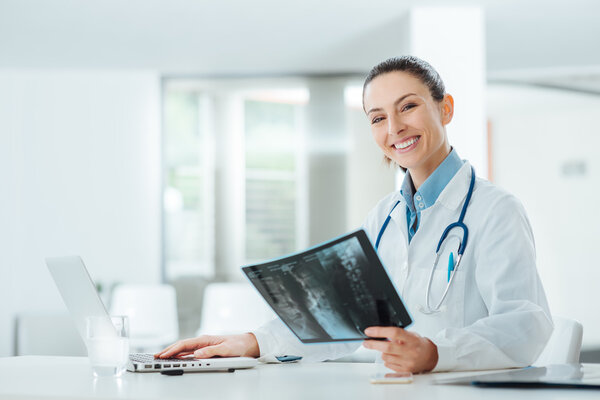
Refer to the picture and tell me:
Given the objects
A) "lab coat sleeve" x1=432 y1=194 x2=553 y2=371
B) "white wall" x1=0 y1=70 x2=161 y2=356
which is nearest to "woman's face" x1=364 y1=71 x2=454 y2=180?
"lab coat sleeve" x1=432 y1=194 x2=553 y2=371

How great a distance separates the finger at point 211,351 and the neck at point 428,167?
0.70 meters

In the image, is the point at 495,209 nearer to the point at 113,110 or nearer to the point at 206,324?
the point at 206,324

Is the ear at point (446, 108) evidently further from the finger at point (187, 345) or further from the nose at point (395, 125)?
the finger at point (187, 345)

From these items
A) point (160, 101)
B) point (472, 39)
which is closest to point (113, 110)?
point (160, 101)

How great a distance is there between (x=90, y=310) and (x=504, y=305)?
34.4 inches

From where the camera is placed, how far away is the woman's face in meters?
1.87

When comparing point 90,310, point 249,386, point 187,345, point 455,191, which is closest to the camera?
point 249,386

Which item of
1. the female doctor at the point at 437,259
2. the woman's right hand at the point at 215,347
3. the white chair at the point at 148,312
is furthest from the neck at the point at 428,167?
the white chair at the point at 148,312

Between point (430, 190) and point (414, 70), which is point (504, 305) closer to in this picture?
point (430, 190)

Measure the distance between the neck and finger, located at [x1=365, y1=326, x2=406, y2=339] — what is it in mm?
726

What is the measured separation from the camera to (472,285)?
1.70 metres

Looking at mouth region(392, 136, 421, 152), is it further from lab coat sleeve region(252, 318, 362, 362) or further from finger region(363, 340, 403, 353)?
finger region(363, 340, 403, 353)

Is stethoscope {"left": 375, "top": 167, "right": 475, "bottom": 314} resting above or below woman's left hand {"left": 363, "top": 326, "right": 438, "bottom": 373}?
above

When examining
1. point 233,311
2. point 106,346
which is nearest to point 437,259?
point 106,346
